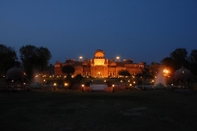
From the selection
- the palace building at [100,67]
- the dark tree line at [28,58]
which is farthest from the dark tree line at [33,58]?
the palace building at [100,67]

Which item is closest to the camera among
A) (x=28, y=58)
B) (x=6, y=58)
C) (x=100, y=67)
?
(x=6, y=58)

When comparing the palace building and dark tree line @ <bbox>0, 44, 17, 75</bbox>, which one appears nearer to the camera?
dark tree line @ <bbox>0, 44, 17, 75</bbox>

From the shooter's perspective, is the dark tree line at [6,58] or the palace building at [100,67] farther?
the palace building at [100,67]

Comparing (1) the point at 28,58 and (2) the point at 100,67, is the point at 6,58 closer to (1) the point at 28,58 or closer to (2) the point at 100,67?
(1) the point at 28,58

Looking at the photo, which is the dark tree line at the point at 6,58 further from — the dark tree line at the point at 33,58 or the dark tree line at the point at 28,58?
the dark tree line at the point at 33,58

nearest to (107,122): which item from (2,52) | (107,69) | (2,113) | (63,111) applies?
(63,111)

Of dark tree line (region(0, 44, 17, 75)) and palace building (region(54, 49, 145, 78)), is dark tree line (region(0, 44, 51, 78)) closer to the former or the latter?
dark tree line (region(0, 44, 17, 75))

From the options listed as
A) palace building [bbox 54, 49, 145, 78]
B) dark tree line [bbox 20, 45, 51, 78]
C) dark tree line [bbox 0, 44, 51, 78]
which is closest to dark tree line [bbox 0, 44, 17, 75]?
dark tree line [bbox 0, 44, 51, 78]

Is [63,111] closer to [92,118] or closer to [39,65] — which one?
[92,118]

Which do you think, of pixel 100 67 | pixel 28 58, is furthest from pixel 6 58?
pixel 100 67

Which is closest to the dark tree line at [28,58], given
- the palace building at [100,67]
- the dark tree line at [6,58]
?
the dark tree line at [6,58]

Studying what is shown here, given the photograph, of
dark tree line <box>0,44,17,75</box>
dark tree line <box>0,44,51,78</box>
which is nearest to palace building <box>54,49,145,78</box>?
dark tree line <box>0,44,51,78</box>

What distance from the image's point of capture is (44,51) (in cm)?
7412

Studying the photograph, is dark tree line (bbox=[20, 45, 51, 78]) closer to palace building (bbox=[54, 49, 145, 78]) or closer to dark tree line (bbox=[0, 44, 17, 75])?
dark tree line (bbox=[0, 44, 17, 75])
